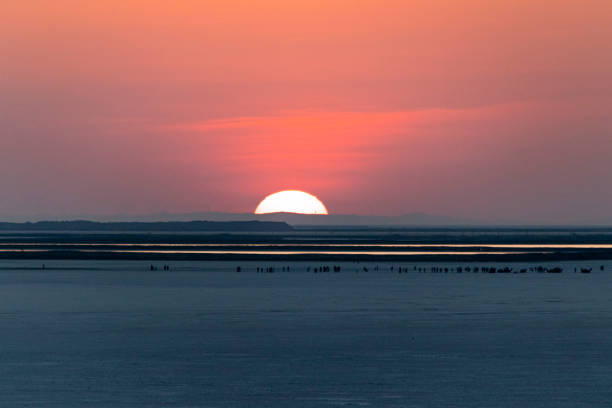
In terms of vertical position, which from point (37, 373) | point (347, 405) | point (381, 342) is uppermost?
point (381, 342)

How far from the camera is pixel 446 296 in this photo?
45438mm

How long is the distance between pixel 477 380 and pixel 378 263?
60.4 metres

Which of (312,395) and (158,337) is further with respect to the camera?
(158,337)

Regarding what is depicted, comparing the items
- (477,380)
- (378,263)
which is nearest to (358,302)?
(477,380)

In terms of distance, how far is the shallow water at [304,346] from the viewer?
20656 mm

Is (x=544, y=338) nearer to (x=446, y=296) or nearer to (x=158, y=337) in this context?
(x=158, y=337)

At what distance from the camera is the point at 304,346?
27688 mm

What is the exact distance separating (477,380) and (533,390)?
1596 millimetres

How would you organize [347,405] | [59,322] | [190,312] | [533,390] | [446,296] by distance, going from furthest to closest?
[446,296] < [190,312] < [59,322] < [533,390] < [347,405]

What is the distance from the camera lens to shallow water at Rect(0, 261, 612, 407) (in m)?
20.7

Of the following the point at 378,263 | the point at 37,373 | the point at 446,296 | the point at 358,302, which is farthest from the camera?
the point at 378,263

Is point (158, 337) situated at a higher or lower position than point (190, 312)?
lower

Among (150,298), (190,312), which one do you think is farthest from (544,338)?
(150,298)

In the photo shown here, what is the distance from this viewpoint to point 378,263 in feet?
271
